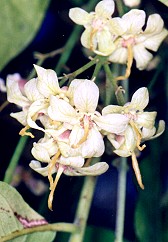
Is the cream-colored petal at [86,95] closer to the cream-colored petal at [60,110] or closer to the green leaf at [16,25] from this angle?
the cream-colored petal at [60,110]

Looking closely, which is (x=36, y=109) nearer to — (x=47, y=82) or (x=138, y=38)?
(x=47, y=82)

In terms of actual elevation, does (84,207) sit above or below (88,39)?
below

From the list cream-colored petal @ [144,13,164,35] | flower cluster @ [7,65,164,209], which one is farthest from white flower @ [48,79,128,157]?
cream-colored petal @ [144,13,164,35]

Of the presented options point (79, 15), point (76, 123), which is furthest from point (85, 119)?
point (79, 15)

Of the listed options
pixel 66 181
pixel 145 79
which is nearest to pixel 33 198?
pixel 66 181

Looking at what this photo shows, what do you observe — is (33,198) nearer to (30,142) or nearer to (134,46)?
(30,142)
